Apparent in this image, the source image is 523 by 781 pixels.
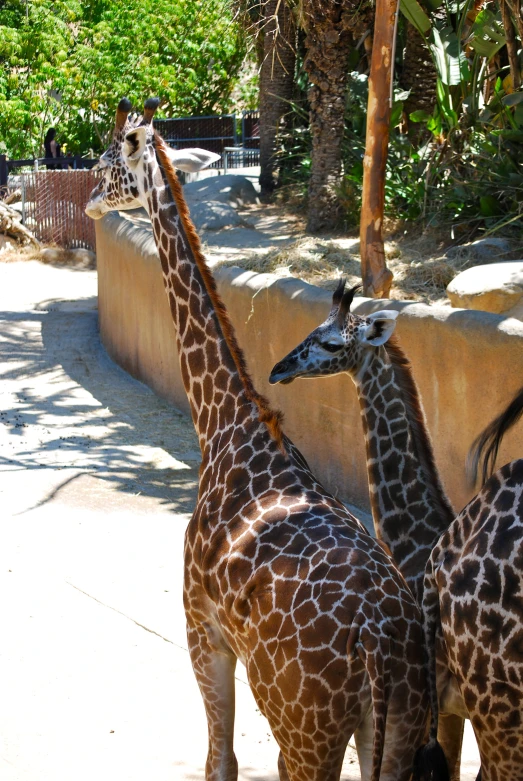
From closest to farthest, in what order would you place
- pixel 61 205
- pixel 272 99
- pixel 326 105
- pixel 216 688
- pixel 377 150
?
pixel 216 688
pixel 377 150
pixel 326 105
pixel 272 99
pixel 61 205

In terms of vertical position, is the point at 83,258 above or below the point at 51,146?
below

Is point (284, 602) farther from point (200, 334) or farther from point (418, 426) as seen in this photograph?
point (200, 334)

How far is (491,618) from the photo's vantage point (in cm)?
282

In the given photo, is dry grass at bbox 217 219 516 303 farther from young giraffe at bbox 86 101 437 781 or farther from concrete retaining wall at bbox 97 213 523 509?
young giraffe at bbox 86 101 437 781

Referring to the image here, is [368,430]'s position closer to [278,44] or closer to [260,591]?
[260,591]

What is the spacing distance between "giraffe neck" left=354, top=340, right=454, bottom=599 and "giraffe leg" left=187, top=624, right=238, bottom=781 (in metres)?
0.84

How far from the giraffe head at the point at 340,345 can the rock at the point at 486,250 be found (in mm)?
5213

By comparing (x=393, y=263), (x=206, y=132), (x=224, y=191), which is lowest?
(x=393, y=263)

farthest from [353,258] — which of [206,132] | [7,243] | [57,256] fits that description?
[206,132]

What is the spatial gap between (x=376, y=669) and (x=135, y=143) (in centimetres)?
312

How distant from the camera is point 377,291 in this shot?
26.7 ft

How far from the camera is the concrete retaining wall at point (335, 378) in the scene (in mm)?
5695

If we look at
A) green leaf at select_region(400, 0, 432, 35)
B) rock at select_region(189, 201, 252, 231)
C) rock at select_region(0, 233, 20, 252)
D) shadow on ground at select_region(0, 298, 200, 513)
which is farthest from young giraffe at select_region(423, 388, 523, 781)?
rock at select_region(0, 233, 20, 252)

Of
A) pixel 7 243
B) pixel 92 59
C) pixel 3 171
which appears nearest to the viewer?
pixel 7 243
